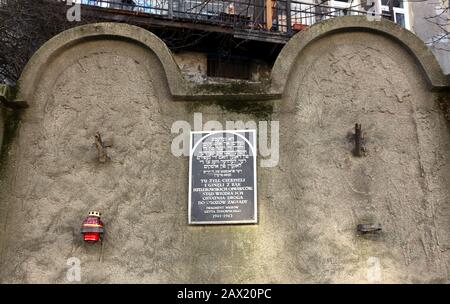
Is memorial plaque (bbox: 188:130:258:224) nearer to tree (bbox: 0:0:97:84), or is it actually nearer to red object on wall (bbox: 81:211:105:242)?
red object on wall (bbox: 81:211:105:242)

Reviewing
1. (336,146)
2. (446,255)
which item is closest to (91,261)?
(336,146)

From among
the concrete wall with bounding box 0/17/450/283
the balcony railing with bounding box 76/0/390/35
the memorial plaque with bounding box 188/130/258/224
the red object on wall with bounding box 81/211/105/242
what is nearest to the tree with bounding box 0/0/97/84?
the balcony railing with bounding box 76/0/390/35

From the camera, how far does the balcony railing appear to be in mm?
11523

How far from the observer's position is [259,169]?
587 cm

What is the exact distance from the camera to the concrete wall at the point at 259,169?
18.2 ft

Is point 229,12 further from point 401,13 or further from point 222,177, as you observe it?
point 222,177

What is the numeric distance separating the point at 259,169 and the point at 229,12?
7.17m

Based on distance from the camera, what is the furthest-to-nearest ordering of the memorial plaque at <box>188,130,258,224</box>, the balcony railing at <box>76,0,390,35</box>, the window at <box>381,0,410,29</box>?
the window at <box>381,0,410,29</box>
the balcony railing at <box>76,0,390,35</box>
the memorial plaque at <box>188,130,258,224</box>

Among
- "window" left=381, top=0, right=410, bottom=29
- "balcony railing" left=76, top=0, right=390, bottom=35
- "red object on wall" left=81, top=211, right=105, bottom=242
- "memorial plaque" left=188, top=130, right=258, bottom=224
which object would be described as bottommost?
"red object on wall" left=81, top=211, right=105, bottom=242

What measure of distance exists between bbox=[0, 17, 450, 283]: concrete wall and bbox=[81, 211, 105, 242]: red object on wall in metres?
0.14

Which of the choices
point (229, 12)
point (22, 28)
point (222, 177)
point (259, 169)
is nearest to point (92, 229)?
point (222, 177)

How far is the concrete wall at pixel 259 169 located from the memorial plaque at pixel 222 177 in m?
0.12

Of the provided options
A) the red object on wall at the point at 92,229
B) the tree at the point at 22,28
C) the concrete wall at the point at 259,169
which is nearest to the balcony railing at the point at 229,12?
the tree at the point at 22,28

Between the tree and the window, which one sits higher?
the window
